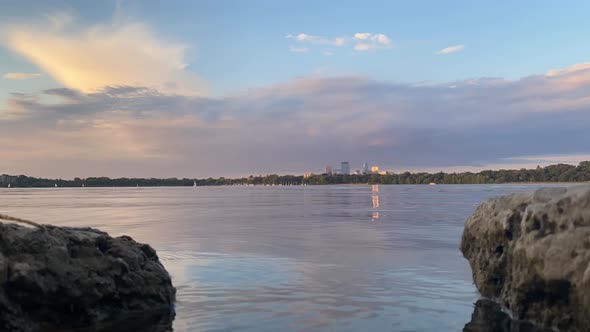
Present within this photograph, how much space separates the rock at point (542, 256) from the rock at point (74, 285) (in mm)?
5849

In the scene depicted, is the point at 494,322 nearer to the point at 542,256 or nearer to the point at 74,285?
the point at 542,256

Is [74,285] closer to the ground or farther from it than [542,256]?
closer to the ground

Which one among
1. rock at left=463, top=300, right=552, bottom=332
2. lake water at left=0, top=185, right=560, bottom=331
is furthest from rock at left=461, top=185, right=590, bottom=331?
lake water at left=0, top=185, right=560, bottom=331

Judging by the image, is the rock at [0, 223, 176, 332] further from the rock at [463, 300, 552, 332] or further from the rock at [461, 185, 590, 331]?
the rock at [461, 185, 590, 331]

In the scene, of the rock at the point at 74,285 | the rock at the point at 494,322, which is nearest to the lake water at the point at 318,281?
the rock at the point at 494,322

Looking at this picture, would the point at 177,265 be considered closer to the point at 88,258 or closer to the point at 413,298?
the point at 88,258

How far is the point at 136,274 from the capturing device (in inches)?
368

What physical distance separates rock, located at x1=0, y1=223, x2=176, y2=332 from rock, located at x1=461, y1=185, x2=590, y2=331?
5.85 m

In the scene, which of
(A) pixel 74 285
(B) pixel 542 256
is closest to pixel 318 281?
(B) pixel 542 256

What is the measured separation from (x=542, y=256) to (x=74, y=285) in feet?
24.3

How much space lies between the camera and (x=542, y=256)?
743 cm

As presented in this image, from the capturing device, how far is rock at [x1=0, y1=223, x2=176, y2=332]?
7.59 meters

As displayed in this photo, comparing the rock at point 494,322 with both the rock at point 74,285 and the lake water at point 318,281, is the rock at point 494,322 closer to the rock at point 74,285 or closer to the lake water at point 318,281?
the lake water at point 318,281

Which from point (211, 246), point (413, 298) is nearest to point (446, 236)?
point (211, 246)
